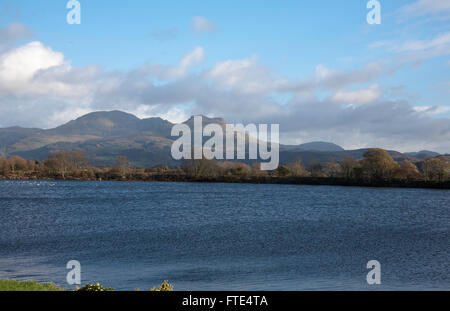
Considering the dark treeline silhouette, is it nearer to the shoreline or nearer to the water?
the shoreline

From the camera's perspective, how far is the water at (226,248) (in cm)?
2442

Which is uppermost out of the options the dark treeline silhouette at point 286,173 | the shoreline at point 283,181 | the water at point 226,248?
the dark treeline silhouette at point 286,173

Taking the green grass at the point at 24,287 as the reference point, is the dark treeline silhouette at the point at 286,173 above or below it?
Result: above

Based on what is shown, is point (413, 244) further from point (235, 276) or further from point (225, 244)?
point (235, 276)

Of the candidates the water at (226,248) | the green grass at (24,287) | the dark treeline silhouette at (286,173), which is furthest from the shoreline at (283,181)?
the green grass at (24,287)

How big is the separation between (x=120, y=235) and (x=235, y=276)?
62.4 feet

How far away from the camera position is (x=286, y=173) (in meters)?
166

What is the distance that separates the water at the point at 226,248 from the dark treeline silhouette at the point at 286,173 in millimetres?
86181

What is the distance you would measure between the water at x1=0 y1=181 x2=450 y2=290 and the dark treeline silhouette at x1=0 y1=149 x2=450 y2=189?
3393 inches

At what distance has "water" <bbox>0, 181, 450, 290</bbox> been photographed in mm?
24422

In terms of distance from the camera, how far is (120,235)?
40.9m

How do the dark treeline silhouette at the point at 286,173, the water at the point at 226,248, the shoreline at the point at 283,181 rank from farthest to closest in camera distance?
the dark treeline silhouette at the point at 286,173 < the shoreline at the point at 283,181 < the water at the point at 226,248

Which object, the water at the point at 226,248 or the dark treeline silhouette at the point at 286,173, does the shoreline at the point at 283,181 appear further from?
the water at the point at 226,248
